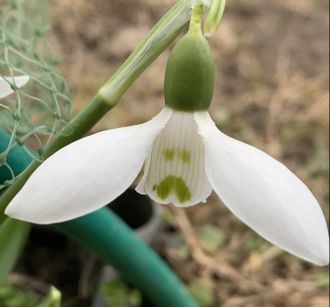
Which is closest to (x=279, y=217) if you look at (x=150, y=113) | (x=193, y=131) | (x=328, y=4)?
(x=193, y=131)

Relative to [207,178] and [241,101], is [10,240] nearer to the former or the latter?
[207,178]

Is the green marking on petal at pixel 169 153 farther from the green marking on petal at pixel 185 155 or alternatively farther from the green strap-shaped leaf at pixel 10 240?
the green strap-shaped leaf at pixel 10 240

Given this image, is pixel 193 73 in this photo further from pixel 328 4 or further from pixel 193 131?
pixel 328 4

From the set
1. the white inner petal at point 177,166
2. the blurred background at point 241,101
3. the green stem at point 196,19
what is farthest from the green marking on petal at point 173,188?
the blurred background at point 241,101

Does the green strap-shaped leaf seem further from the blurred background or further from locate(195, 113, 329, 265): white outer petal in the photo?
the blurred background

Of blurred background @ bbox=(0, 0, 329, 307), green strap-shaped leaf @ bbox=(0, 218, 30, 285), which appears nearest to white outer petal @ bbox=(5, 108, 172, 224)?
green strap-shaped leaf @ bbox=(0, 218, 30, 285)

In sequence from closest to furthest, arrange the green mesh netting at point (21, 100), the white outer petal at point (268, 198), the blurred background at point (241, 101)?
the white outer petal at point (268, 198) → the green mesh netting at point (21, 100) → the blurred background at point (241, 101)
